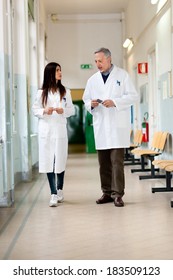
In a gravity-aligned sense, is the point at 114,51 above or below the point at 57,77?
above

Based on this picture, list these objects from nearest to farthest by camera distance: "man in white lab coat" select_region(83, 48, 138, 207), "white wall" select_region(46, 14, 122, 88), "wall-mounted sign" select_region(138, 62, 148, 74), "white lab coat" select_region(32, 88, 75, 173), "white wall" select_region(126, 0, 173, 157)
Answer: "man in white lab coat" select_region(83, 48, 138, 207) → "white lab coat" select_region(32, 88, 75, 173) → "white wall" select_region(126, 0, 173, 157) → "wall-mounted sign" select_region(138, 62, 148, 74) → "white wall" select_region(46, 14, 122, 88)

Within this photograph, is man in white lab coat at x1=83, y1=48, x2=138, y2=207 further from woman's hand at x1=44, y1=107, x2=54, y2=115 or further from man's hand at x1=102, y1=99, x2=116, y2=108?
woman's hand at x1=44, y1=107, x2=54, y2=115

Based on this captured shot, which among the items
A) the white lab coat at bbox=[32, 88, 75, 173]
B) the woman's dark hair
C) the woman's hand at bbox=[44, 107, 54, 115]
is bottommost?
the white lab coat at bbox=[32, 88, 75, 173]

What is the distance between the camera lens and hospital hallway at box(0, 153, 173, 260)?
148 inches

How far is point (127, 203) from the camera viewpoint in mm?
6086

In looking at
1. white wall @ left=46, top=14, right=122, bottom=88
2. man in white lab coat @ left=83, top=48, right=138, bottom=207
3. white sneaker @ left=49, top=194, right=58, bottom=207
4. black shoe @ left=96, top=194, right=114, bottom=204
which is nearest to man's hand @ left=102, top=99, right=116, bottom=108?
man in white lab coat @ left=83, top=48, right=138, bottom=207

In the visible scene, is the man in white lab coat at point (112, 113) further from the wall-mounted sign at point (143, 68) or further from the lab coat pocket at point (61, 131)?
the wall-mounted sign at point (143, 68)

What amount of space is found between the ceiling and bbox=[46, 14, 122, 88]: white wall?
450mm

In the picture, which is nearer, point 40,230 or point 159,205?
point 40,230

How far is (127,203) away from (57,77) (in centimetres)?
169

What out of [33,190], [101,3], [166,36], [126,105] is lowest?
[33,190]
